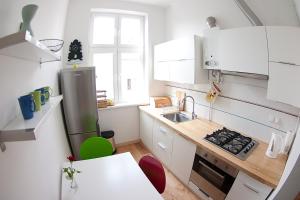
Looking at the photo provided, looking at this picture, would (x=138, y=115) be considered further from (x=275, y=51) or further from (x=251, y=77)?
(x=275, y=51)

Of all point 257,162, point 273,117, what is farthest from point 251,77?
point 257,162

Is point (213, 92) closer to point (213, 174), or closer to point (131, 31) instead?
point (213, 174)

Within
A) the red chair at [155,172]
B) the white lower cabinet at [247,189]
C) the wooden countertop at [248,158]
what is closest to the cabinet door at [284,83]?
the wooden countertop at [248,158]

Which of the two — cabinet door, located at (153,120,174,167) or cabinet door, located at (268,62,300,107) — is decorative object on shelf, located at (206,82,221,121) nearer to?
cabinet door, located at (153,120,174,167)

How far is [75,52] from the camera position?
284cm

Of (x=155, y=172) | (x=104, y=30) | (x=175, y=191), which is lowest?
(x=175, y=191)

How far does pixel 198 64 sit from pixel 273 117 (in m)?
1.07

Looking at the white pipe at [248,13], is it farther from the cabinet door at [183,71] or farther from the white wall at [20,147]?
the white wall at [20,147]

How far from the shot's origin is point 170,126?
2389mm

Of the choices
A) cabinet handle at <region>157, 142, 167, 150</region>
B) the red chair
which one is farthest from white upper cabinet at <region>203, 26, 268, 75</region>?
cabinet handle at <region>157, 142, 167, 150</region>

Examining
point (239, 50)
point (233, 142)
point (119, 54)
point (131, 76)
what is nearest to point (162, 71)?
point (131, 76)

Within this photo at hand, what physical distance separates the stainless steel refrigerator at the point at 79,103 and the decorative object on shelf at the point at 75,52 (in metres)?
0.45

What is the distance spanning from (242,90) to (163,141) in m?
1.33

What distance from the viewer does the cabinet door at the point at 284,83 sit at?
131 cm
